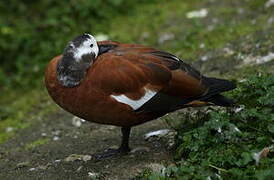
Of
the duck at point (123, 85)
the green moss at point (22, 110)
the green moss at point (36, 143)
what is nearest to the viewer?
the duck at point (123, 85)

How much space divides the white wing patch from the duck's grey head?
1.01 ft

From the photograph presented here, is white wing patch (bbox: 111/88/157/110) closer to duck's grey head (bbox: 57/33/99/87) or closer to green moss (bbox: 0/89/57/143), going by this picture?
duck's grey head (bbox: 57/33/99/87)

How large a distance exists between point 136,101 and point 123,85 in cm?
15

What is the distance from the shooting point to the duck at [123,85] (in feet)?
Result: 14.1

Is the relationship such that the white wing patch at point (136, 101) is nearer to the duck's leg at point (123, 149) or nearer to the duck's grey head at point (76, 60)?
the duck's grey head at point (76, 60)

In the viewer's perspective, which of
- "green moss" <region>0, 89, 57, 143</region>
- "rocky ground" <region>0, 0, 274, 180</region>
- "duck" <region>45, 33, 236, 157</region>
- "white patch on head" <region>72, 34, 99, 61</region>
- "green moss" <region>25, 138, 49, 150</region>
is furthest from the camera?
"green moss" <region>0, 89, 57, 143</region>

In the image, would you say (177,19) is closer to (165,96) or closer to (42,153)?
(42,153)

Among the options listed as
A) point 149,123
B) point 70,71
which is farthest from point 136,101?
point 149,123

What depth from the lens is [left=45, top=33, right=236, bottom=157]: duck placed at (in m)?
4.30

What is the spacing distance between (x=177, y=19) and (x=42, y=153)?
3822mm

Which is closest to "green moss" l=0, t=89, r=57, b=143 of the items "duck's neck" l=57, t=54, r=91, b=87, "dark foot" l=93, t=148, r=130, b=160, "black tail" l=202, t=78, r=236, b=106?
"dark foot" l=93, t=148, r=130, b=160

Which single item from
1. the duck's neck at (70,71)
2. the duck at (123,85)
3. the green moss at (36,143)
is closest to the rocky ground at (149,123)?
the green moss at (36,143)

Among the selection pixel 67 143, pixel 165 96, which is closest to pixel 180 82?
pixel 165 96

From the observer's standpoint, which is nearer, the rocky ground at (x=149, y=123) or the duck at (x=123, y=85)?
the duck at (x=123, y=85)
